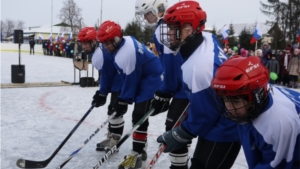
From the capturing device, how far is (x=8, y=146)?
11.3 feet

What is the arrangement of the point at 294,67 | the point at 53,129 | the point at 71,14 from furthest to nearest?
the point at 71,14 → the point at 294,67 → the point at 53,129

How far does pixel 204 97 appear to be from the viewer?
64.9 inches

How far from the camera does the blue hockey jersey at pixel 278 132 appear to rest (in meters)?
1.17

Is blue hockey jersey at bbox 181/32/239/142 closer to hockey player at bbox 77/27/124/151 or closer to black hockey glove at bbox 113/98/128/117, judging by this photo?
black hockey glove at bbox 113/98/128/117

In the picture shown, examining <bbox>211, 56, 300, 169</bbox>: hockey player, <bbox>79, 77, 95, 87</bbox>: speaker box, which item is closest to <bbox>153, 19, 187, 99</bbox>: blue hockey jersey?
<bbox>211, 56, 300, 169</bbox>: hockey player

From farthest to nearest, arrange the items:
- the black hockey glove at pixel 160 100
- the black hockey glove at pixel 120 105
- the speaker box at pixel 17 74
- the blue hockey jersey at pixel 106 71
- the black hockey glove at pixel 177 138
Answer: the speaker box at pixel 17 74
the blue hockey jersey at pixel 106 71
the black hockey glove at pixel 120 105
the black hockey glove at pixel 160 100
the black hockey glove at pixel 177 138

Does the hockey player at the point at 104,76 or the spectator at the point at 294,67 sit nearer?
the hockey player at the point at 104,76

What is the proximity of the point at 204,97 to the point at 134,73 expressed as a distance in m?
1.24

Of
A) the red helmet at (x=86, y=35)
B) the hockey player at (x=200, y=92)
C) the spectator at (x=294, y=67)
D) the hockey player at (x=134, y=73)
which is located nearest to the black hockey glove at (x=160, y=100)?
the hockey player at (x=134, y=73)

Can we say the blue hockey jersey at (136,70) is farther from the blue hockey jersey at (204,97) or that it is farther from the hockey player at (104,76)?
the blue hockey jersey at (204,97)

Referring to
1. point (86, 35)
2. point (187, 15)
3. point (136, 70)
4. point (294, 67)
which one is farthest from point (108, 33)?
point (294, 67)

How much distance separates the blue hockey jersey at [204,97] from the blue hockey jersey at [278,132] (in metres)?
0.37

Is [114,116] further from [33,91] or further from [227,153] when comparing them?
[33,91]

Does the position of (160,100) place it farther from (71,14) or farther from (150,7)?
(71,14)
